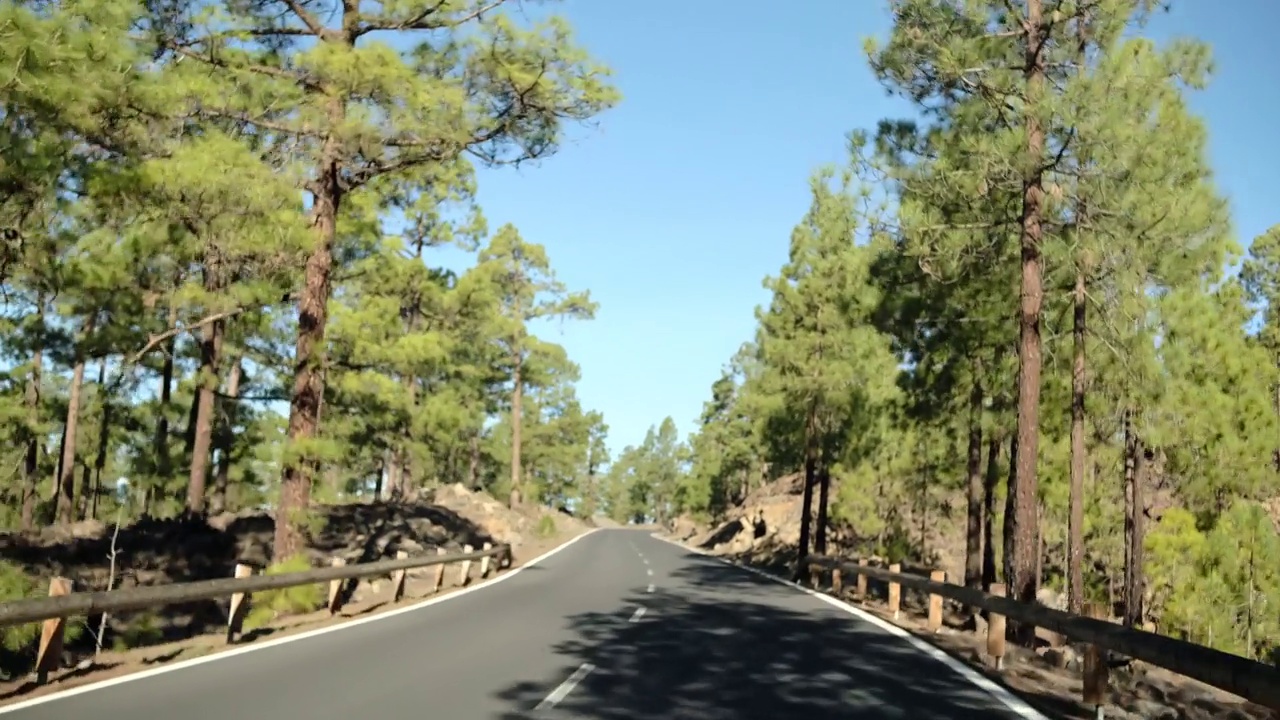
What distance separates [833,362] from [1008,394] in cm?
1193

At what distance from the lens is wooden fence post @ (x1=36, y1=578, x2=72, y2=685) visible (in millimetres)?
8445

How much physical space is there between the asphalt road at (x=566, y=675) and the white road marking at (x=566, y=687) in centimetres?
2

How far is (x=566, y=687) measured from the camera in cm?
855

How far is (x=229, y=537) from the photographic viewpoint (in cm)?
2394

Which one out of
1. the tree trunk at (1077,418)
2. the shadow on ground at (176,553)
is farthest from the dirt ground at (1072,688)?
the shadow on ground at (176,553)

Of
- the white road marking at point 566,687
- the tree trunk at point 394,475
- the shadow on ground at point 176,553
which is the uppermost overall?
the tree trunk at point 394,475

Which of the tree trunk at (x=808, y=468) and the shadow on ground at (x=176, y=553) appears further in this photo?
the tree trunk at (x=808, y=468)

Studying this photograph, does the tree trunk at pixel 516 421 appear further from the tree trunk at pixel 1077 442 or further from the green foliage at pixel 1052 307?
the tree trunk at pixel 1077 442

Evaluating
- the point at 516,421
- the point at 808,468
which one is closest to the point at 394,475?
the point at 516,421

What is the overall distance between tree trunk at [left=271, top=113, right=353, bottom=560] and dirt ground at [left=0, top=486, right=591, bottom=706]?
5.32ft

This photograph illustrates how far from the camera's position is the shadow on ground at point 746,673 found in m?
7.79

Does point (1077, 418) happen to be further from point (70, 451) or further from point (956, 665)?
point (70, 451)

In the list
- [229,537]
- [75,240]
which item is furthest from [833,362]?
[75,240]

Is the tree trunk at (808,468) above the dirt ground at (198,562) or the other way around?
above
